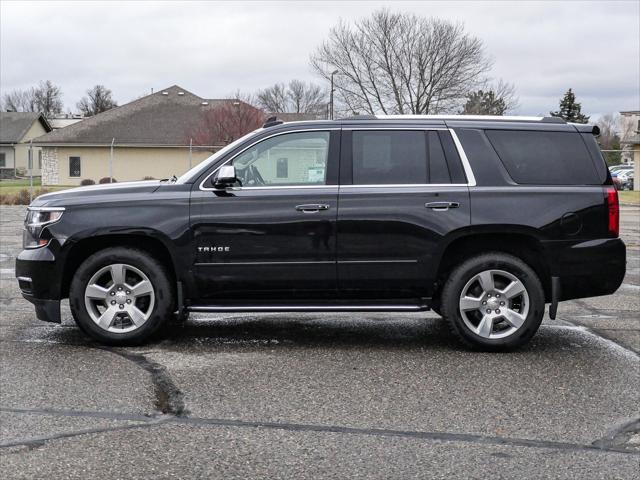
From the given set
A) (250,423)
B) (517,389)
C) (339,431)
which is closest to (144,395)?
(250,423)

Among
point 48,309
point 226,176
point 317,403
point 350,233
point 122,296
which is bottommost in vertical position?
point 317,403

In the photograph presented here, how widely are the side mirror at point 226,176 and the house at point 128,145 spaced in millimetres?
40094

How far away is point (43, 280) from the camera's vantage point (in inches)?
276

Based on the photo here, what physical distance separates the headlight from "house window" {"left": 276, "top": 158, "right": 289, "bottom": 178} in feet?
5.82

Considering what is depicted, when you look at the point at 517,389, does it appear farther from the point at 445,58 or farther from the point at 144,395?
the point at 445,58

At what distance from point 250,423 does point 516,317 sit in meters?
2.78

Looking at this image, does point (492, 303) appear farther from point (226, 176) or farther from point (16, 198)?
point (16, 198)

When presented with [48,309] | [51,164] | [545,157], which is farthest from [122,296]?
[51,164]

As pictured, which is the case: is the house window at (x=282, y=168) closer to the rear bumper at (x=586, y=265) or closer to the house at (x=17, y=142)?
the rear bumper at (x=586, y=265)

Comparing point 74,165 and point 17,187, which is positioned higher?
point 74,165

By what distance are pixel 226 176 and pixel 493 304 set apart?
237cm

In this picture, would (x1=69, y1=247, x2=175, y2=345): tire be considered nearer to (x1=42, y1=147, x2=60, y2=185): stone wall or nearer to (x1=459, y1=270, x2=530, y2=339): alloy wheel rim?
(x1=459, y1=270, x2=530, y2=339): alloy wheel rim

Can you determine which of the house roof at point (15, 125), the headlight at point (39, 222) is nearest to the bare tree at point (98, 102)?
the house roof at point (15, 125)

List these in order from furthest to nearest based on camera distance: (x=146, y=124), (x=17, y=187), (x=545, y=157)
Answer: (x=146, y=124)
(x=17, y=187)
(x=545, y=157)
